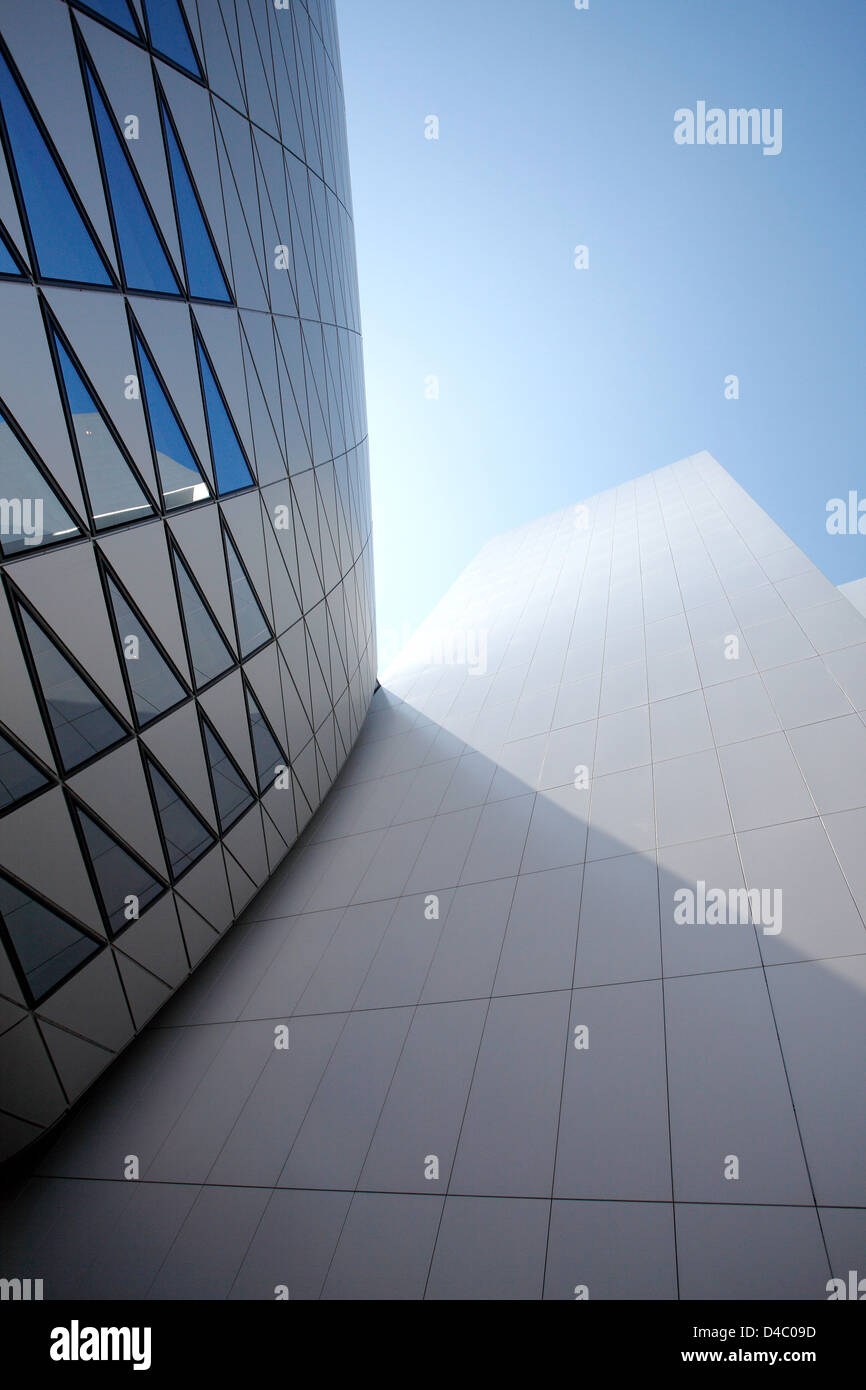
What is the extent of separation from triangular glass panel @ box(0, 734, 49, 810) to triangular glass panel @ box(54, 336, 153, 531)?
3618mm

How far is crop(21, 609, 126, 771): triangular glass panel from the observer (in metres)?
9.06

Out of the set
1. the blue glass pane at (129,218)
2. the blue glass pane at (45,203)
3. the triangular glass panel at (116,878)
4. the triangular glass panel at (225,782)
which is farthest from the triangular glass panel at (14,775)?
the blue glass pane at (129,218)

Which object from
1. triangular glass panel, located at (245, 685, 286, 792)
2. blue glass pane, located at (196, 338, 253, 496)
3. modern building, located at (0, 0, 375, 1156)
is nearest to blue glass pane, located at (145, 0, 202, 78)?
modern building, located at (0, 0, 375, 1156)

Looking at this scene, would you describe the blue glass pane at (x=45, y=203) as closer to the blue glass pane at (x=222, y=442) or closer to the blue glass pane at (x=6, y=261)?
the blue glass pane at (x=6, y=261)

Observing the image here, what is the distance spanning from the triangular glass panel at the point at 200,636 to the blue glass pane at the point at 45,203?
4.59m

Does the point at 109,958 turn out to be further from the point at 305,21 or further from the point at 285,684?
the point at 305,21

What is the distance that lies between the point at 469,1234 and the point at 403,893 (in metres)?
7.38

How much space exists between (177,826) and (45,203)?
33.5ft

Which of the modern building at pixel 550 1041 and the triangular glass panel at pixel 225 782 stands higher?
the triangular glass panel at pixel 225 782

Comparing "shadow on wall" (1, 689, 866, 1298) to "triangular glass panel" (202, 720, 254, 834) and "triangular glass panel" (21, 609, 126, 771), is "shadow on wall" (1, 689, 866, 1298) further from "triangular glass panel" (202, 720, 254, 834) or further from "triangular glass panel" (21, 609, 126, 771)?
"triangular glass panel" (21, 609, 126, 771)

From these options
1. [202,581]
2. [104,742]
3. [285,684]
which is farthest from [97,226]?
[285,684]

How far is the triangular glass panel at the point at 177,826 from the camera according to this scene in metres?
12.1

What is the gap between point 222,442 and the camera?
43.5 ft

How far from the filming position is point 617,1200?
22.6 ft
